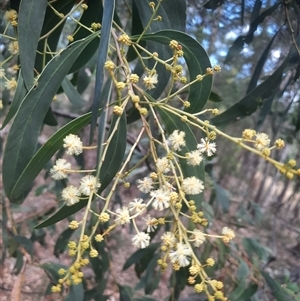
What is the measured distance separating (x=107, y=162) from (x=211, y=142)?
0.54ft

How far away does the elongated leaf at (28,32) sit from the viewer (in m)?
0.64

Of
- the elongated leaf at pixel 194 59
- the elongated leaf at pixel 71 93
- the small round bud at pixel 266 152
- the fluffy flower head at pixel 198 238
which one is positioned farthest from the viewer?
the elongated leaf at pixel 71 93

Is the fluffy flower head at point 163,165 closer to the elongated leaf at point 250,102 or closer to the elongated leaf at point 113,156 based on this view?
the elongated leaf at point 113,156

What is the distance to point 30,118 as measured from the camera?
0.64 metres

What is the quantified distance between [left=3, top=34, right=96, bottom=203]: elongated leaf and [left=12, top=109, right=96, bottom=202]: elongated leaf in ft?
0.08

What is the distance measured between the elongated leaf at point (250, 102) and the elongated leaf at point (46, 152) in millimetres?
442

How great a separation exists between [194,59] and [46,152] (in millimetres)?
297

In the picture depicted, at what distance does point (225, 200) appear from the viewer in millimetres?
A: 1805

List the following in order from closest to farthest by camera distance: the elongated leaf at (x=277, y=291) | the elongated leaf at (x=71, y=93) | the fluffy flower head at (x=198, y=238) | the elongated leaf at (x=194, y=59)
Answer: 1. the fluffy flower head at (x=198, y=238)
2. the elongated leaf at (x=194, y=59)
3. the elongated leaf at (x=71, y=93)
4. the elongated leaf at (x=277, y=291)

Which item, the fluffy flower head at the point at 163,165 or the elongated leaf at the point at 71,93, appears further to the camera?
the elongated leaf at the point at 71,93

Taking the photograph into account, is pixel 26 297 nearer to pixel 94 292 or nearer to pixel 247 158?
pixel 94 292

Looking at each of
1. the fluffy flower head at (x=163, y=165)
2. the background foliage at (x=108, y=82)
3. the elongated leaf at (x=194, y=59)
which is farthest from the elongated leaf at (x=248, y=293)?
Result: the fluffy flower head at (x=163, y=165)

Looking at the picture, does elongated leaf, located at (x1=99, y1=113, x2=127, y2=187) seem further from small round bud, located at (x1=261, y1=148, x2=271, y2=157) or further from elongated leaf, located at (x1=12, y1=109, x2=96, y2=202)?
small round bud, located at (x1=261, y1=148, x2=271, y2=157)

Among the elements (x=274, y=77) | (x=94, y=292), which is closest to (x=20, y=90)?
(x=274, y=77)
